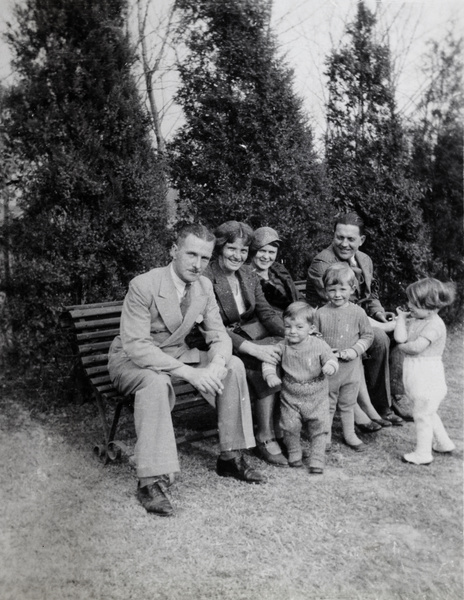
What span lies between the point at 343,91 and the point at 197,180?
2556mm

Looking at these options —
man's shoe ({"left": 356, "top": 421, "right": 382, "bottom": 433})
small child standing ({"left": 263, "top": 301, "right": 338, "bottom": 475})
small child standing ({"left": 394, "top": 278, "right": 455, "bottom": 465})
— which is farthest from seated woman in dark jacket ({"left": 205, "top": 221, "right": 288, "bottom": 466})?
small child standing ({"left": 394, "top": 278, "right": 455, "bottom": 465})

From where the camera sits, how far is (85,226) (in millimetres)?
4496

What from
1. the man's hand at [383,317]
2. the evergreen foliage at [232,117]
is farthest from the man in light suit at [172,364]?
the evergreen foliage at [232,117]

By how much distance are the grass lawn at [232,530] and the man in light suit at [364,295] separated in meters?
0.49

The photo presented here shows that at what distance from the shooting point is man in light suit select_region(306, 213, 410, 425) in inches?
175

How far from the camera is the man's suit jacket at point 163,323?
11.2 ft

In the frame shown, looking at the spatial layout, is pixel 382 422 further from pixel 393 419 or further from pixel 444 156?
pixel 444 156

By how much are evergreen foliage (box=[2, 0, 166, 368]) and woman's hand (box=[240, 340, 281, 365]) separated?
133 cm

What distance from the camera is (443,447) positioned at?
152 inches

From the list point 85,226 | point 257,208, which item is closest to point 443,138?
point 257,208

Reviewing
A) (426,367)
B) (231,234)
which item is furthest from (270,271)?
(426,367)

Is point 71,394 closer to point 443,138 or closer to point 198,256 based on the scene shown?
point 198,256

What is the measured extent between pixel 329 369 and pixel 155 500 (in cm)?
131

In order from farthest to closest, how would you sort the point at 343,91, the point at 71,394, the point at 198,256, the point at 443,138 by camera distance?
the point at 443,138 < the point at 343,91 < the point at 71,394 < the point at 198,256
